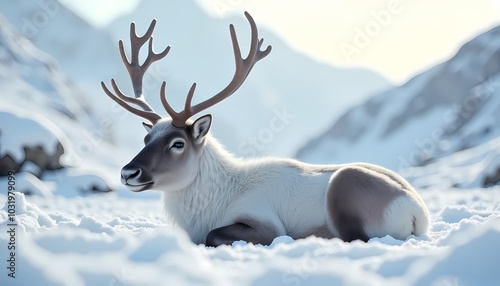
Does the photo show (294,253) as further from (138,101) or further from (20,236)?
(138,101)

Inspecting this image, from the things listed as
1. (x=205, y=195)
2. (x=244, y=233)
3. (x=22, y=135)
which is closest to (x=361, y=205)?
(x=244, y=233)

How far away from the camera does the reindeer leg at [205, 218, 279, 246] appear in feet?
16.8

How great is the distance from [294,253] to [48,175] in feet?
60.7

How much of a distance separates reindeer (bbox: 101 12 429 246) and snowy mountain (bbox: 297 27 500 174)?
1426 inches

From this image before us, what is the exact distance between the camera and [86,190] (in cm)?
1911

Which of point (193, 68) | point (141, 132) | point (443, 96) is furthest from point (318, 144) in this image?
point (193, 68)

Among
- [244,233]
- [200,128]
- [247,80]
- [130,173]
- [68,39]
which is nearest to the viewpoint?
[244,233]

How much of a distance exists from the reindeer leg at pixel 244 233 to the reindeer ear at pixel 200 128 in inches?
44.0

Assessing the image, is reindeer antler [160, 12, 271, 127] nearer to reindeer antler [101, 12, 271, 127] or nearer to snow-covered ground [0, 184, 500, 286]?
reindeer antler [101, 12, 271, 127]

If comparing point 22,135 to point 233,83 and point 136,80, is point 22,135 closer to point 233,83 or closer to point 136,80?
point 136,80

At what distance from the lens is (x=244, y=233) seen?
5227 mm

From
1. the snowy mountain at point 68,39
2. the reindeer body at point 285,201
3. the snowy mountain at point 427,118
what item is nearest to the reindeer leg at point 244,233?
the reindeer body at point 285,201

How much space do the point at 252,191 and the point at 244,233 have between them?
0.66 metres

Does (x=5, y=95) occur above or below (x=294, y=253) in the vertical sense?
above
